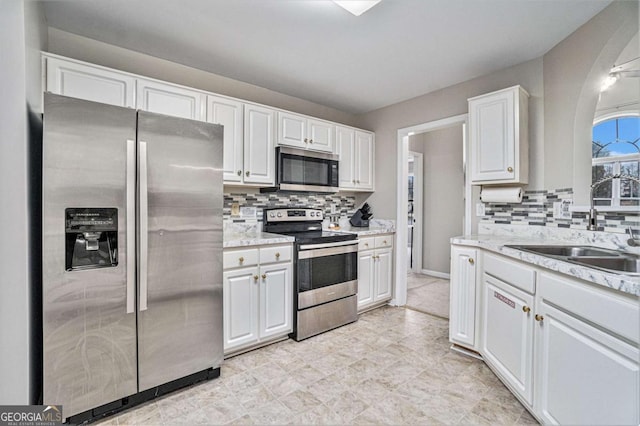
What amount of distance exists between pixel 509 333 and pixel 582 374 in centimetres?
59

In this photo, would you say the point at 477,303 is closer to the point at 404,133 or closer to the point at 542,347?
the point at 542,347

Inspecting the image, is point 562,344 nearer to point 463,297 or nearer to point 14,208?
point 463,297

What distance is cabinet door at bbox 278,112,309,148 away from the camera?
2.90 meters

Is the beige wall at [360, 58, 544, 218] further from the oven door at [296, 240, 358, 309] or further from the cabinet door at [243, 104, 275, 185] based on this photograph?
the cabinet door at [243, 104, 275, 185]

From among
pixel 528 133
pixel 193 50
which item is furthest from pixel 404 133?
pixel 193 50

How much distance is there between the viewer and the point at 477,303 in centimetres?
226

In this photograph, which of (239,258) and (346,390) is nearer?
(346,390)

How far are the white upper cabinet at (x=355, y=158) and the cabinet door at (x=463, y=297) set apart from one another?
150 centimetres

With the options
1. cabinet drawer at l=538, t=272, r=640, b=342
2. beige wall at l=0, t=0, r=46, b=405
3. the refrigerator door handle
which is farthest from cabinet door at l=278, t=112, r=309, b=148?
cabinet drawer at l=538, t=272, r=640, b=342

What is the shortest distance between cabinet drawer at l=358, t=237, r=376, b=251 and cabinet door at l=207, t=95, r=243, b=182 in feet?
4.70

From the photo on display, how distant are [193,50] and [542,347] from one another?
3.11m

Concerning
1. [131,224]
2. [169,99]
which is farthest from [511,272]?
[169,99]

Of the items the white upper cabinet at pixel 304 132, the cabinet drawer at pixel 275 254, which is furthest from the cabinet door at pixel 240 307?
the white upper cabinet at pixel 304 132

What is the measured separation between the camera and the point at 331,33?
2168 mm
